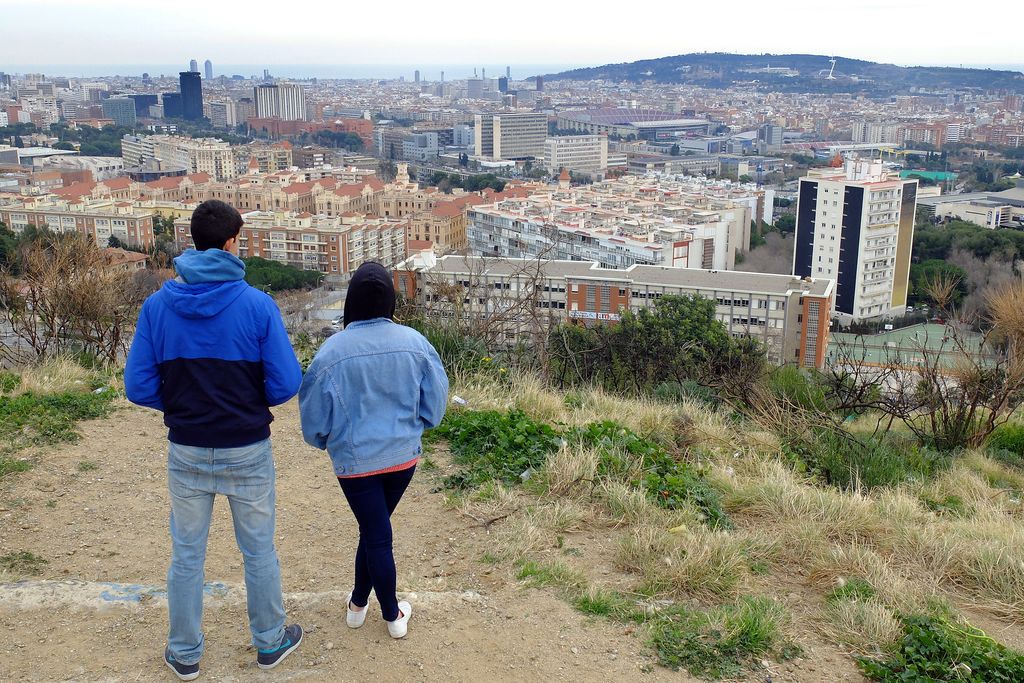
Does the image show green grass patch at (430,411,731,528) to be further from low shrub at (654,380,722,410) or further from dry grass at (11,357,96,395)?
dry grass at (11,357,96,395)

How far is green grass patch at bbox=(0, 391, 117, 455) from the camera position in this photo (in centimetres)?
315

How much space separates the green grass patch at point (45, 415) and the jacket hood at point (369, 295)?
174cm

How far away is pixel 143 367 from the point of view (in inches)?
70.8

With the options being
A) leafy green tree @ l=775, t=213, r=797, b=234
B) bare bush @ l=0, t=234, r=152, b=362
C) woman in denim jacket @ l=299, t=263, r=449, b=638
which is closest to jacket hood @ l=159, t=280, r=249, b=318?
woman in denim jacket @ l=299, t=263, r=449, b=638

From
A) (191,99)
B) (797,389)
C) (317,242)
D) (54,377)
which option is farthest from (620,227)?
(191,99)

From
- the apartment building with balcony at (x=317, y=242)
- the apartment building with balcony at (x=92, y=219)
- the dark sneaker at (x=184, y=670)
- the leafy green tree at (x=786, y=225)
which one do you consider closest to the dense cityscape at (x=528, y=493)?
the dark sneaker at (x=184, y=670)

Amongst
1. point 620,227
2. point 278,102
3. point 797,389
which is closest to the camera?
point 797,389

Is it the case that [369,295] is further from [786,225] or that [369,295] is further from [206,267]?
[786,225]

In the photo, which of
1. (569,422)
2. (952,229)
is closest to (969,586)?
(569,422)

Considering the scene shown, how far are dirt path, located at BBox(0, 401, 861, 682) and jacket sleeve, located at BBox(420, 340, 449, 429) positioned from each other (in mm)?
449

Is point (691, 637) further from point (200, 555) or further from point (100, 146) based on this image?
point (100, 146)

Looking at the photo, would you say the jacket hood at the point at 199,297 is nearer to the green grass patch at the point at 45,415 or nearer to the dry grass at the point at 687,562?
the dry grass at the point at 687,562

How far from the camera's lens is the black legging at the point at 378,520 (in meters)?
1.88

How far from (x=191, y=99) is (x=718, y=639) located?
8657 centimetres
